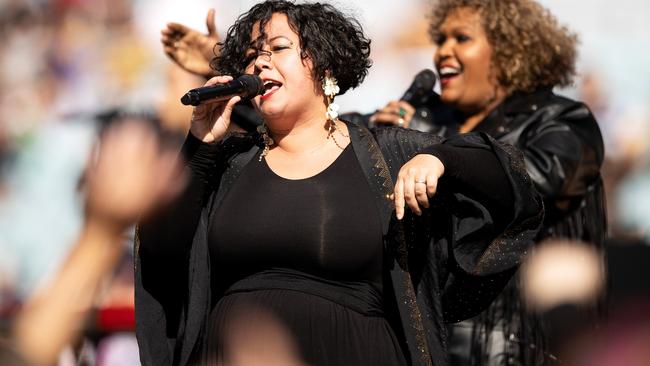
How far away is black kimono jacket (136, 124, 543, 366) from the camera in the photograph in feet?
9.48

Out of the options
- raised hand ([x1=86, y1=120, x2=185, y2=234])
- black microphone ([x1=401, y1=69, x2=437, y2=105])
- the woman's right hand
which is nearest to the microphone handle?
the woman's right hand

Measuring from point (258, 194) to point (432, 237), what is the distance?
1.68 feet

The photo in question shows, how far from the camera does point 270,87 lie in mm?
2988

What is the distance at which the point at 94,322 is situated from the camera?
187 inches

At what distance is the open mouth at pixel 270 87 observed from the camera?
2977mm

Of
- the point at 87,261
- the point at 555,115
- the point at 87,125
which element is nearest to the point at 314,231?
the point at 87,261

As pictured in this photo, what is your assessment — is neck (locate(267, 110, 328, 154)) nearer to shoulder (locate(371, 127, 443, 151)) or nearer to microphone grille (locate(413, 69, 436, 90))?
shoulder (locate(371, 127, 443, 151))

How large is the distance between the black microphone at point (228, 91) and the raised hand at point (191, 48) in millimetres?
978

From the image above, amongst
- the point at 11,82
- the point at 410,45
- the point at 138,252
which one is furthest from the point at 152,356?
the point at 11,82

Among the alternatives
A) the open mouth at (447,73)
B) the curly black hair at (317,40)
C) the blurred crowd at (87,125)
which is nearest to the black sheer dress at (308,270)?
the curly black hair at (317,40)

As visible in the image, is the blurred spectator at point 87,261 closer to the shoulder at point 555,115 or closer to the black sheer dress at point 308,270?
the black sheer dress at point 308,270

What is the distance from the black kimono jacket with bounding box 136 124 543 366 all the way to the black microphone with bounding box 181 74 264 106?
214mm

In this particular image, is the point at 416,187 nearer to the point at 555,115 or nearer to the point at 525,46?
the point at 555,115

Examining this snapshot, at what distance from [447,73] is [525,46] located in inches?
13.4
